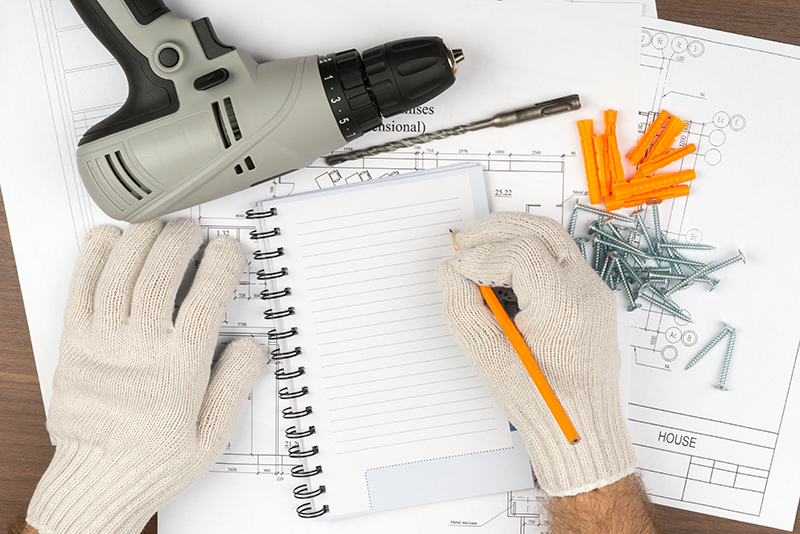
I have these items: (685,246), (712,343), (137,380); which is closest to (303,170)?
(137,380)

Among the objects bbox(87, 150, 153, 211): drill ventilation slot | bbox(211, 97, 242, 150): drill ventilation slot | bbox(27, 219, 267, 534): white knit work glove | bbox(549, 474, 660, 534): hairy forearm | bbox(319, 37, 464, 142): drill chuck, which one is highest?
bbox(319, 37, 464, 142): drill chuck

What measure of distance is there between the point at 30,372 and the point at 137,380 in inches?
10.6

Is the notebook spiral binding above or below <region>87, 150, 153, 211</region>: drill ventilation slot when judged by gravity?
below

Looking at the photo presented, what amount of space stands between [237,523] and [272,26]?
0.88 m

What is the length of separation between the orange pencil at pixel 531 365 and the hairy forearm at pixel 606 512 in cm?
10

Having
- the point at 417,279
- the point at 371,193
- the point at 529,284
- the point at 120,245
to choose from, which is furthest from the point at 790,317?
the point at 120,245

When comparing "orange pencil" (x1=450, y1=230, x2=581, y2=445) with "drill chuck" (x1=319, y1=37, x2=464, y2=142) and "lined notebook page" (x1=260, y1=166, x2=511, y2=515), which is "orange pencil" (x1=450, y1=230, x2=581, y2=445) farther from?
"drill chuck" (x1=319, y1=37, x2=464, y2=142)

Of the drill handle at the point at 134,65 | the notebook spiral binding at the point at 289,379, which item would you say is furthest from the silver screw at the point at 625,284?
the drill handle at the point at 134,65

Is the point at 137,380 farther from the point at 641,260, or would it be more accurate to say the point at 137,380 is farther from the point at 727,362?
the point at 727,362

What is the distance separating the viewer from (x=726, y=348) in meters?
0.90

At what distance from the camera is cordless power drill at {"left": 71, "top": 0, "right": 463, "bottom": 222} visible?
28.4 inches

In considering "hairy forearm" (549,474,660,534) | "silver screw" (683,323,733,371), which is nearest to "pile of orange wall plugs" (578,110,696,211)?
"silver screw" (683,323,733,371)

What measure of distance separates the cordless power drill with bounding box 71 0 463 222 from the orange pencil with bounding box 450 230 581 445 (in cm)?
34

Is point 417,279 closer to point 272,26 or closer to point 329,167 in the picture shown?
point 329,167
